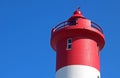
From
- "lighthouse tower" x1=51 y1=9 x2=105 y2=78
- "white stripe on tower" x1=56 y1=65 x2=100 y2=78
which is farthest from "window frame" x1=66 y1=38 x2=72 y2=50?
"white stripe on tower" x1=56 y1=65 x2=100 y2=78

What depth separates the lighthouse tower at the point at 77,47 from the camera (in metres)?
28.3

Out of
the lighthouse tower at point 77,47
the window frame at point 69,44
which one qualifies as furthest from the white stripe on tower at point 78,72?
the window frame at point 69,44

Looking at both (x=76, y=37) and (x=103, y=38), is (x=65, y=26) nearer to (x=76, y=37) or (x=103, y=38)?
(x=76, y=37)

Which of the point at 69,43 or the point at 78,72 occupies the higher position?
the point at 69,43

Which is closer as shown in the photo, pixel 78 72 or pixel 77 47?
pixel 78 72

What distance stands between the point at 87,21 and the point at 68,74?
5.04 metres

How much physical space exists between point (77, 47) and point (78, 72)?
7.23 ft

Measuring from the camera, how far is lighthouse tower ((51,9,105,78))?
93.0 feet

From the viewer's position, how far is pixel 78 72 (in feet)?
92.0

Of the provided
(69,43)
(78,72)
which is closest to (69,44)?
(69,43)

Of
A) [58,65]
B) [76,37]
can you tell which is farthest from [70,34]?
[58,65]

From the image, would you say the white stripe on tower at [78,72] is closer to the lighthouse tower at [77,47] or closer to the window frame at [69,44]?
the lighthouse tower at [77,47]

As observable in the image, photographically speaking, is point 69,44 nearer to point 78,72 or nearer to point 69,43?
point 69,43

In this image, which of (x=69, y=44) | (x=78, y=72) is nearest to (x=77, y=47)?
(x=69, y=44)
